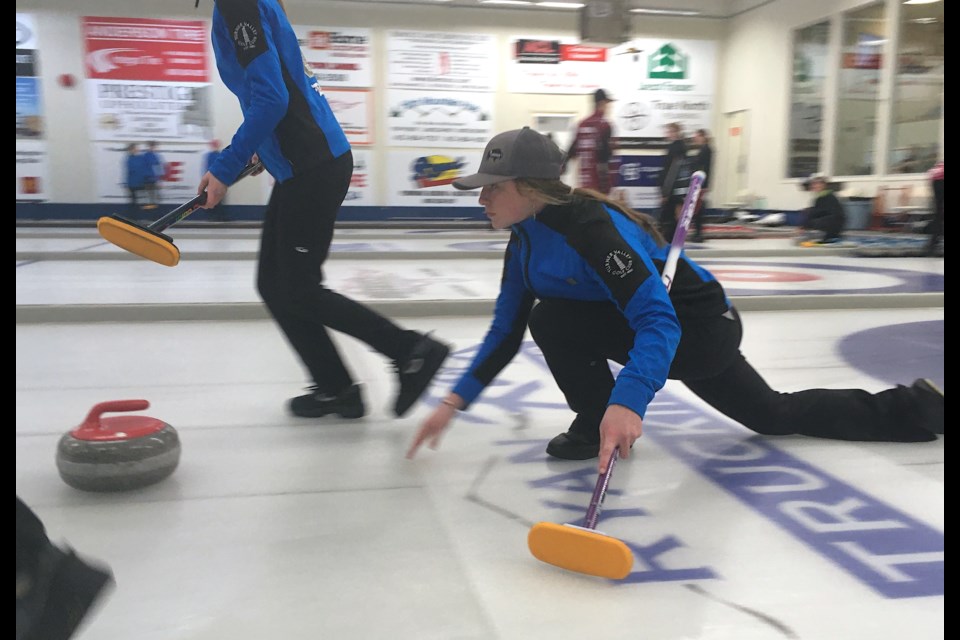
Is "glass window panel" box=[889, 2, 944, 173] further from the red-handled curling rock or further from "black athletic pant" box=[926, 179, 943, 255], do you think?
the red-handled curling rock

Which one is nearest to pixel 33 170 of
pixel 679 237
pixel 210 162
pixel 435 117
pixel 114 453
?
pixel 210 162

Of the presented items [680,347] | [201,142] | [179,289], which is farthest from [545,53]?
[680,347]

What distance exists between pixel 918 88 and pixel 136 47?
11612 mm

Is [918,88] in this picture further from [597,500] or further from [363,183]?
[597,500]

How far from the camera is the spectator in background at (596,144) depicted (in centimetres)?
732

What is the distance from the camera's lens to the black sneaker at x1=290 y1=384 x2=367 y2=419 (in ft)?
7.47

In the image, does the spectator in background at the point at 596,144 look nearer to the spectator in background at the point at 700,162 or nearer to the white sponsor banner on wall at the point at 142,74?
the spectator in background at the point at 700,162

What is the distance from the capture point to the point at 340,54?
1297 cm

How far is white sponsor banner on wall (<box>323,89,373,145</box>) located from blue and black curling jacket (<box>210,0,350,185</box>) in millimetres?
11237

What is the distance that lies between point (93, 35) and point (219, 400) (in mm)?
12037

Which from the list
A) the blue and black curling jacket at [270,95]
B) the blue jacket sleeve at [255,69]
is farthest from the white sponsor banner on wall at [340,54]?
the blue jacket sleeve at [255,69]

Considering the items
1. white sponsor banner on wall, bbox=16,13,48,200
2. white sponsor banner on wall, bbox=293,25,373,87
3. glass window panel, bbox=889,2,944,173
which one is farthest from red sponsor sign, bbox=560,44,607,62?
white sponsor banner on wall, bbox=16,13,48,200

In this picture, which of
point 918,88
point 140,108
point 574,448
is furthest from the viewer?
point 140,108

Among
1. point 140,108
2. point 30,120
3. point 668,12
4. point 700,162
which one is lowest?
point 700,162
